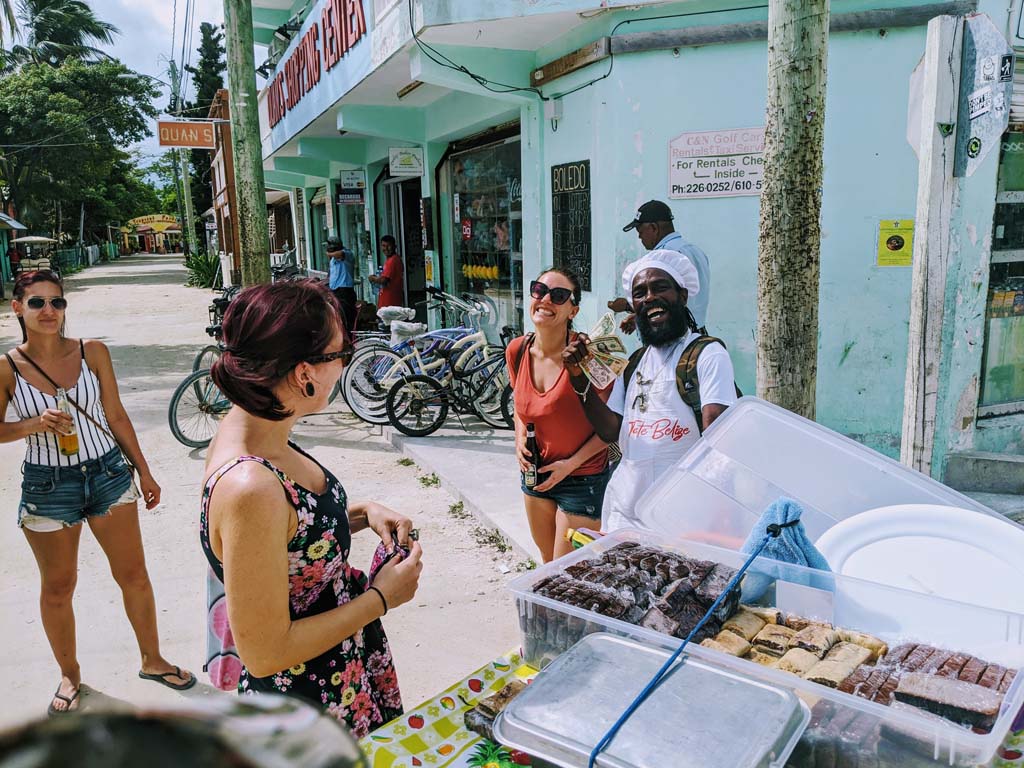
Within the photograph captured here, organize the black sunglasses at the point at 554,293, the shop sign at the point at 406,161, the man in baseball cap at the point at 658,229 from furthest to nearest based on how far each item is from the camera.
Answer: the shop sign at the point at 406,161 < the man in baseball cap at the point at 658,229 < the black sunglasses at the point at 554,293

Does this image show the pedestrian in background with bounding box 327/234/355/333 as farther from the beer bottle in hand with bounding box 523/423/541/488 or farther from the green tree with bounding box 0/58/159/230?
the green tree with bounding box 0/58/159/230

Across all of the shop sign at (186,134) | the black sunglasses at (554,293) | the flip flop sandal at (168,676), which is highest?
the shop sign at (186,134)

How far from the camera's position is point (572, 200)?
6.55 m

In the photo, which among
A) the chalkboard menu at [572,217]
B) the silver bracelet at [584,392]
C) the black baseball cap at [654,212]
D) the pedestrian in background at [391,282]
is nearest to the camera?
the silver bracelet at [584,392]

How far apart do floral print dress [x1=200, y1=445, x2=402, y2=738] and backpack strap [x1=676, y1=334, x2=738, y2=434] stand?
4.38 feet

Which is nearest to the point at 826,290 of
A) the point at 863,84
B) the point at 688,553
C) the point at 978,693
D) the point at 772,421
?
the point at 863,84

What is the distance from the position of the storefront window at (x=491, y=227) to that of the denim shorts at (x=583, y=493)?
540cm

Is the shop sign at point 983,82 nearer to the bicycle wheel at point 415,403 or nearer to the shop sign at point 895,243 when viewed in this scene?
the shop sign at point 895,243

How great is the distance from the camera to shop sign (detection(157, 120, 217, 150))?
10680 millimetres

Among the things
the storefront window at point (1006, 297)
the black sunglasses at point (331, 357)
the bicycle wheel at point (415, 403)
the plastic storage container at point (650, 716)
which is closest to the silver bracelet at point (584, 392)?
the black sunglasses at point (331, 357)

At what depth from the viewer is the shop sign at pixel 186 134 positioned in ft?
35.0

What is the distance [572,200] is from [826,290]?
216 cm

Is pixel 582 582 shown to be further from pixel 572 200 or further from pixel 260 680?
pixel 572 200

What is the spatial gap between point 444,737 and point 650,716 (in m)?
0.49
